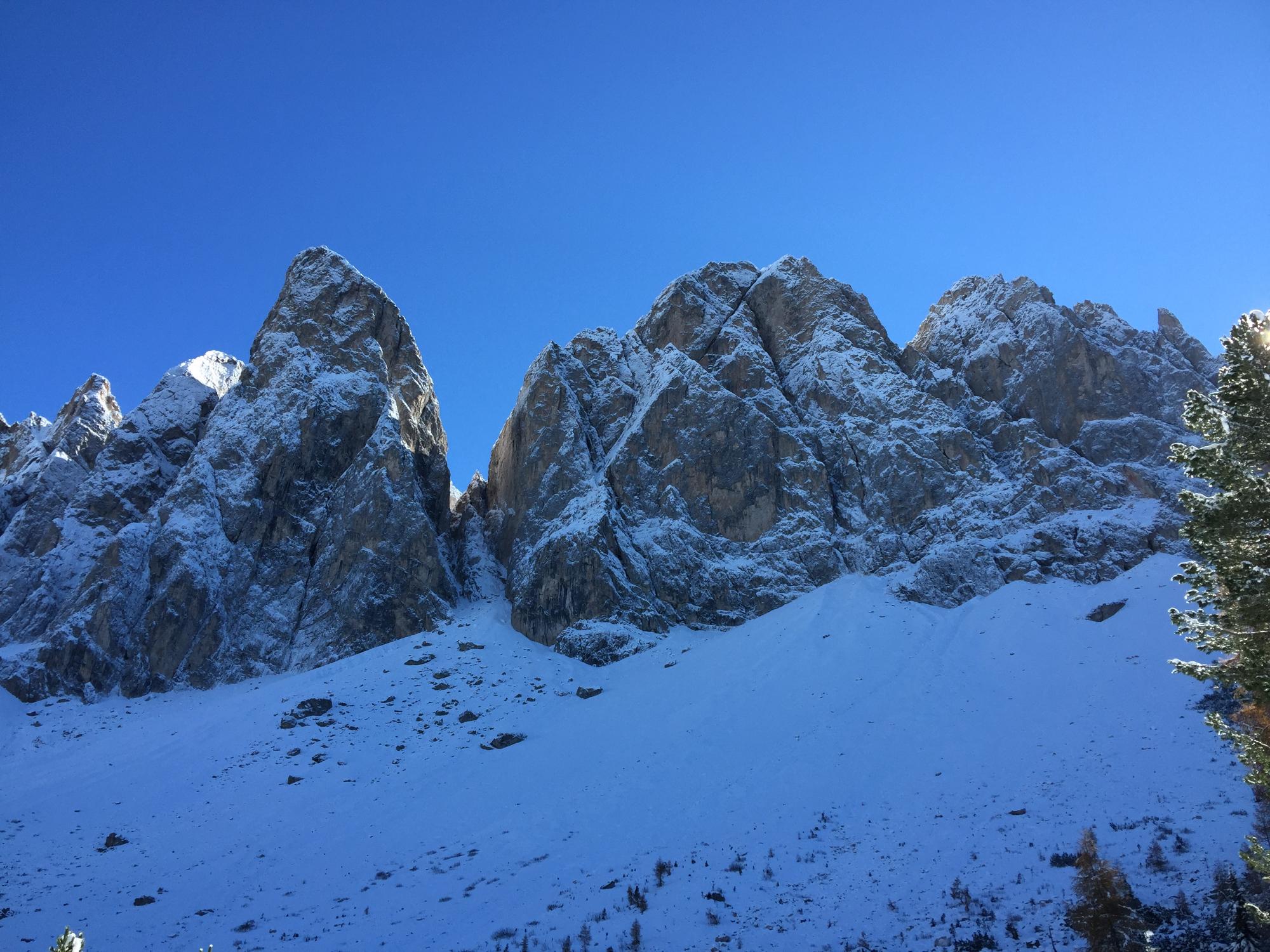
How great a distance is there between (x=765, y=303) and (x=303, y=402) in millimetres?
45221

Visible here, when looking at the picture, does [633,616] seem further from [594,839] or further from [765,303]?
[765,303]

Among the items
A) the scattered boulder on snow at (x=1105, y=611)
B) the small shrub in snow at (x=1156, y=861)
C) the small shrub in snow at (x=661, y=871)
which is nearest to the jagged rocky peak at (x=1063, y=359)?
the scattered boulder on snow at (x=1105, y=611)

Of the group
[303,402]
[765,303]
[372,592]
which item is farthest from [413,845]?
[765,303]

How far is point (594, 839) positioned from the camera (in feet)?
85.5

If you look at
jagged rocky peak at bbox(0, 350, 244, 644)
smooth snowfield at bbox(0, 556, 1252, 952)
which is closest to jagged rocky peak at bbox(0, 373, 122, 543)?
jagged rocky peak at bbox(0, 350, 244, 644)

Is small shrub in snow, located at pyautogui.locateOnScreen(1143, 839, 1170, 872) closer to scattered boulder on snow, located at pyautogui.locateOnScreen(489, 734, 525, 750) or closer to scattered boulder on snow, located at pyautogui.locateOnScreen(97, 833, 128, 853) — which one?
scattered boulder on snow, located at pyautogui.locateOnScreen(489, 734, 525, 750)

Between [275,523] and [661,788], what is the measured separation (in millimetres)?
41352

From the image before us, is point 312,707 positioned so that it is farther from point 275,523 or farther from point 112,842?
point 275,523

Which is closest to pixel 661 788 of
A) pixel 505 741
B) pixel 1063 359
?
pixel 505 741

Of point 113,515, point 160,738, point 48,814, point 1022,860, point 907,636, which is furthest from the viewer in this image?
point 113,515

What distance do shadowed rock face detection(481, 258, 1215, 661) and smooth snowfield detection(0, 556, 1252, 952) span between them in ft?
11.8

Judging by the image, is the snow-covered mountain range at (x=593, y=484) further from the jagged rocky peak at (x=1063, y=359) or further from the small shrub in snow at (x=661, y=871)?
the small shrub in snow at (x=661, y=871)

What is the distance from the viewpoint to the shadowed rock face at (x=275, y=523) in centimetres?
4962

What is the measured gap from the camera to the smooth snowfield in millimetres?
19609
